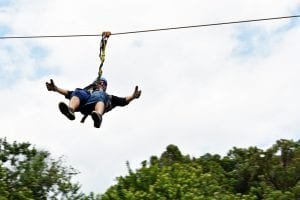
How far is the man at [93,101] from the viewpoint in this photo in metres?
12.7

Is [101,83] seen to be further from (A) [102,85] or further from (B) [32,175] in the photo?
(B) [32,175]

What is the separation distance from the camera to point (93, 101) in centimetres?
1315

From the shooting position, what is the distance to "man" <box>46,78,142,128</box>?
12.7m

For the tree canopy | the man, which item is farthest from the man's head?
the tree canopy

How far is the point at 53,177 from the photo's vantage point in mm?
37594

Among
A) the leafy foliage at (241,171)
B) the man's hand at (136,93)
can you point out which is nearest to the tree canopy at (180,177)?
the leafy foliage at (241,171)

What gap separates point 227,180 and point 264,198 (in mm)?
5317

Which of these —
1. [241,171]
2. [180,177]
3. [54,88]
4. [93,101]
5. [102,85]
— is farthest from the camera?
[241,171]

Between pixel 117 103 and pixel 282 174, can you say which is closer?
pixel 117 103

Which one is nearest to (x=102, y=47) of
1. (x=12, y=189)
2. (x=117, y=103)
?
(x=117, y=103)

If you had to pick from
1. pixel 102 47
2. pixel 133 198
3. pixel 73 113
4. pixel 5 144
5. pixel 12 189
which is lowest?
pixel 73 113

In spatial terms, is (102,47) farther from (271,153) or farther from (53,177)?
(271,153)

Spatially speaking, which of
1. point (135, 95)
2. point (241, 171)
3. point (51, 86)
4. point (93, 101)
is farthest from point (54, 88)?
point (241, 171)

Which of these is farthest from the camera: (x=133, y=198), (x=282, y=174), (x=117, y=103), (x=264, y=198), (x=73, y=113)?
(x=282, y=174)
